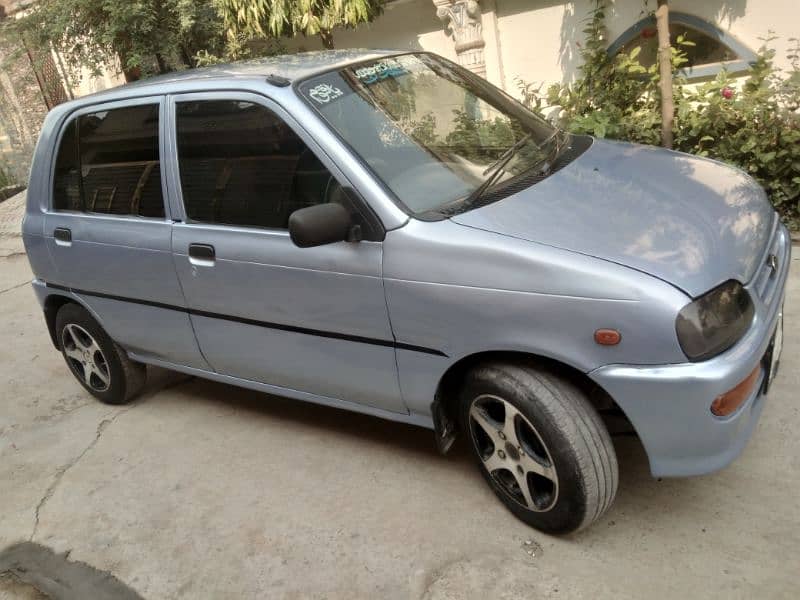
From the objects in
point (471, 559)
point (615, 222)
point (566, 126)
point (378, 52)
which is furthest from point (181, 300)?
point (566, 126)

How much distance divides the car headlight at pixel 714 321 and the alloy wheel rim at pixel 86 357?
3.23m

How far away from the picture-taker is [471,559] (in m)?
2.76

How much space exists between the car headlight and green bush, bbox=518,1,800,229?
10.5 feet

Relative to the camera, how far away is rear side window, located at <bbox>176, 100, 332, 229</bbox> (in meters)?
3.02

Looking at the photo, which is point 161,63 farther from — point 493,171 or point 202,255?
point 493,171

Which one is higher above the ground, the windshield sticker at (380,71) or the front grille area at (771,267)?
the windshield sticker at (380,71)

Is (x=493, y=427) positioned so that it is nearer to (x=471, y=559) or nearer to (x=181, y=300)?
(x=471, y=559)

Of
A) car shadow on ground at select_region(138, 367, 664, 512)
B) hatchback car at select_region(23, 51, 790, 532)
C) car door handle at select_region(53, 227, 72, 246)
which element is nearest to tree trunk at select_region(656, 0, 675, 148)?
hatchback car at select_region(23, 51, 790, 532)

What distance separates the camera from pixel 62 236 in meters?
4.00

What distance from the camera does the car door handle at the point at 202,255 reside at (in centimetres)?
331

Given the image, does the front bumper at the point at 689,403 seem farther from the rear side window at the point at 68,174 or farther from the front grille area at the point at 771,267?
the rear side window at the point at 68,174

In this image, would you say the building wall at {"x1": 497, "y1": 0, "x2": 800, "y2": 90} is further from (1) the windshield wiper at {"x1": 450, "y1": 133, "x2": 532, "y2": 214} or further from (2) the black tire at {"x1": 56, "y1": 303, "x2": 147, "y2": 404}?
(2) the black tire at {"x1": 56, "y1": 303, "x2": 147, "y2": 404}

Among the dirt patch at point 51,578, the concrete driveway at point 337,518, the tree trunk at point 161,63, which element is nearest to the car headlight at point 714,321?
the concrete driveway at point 337,518

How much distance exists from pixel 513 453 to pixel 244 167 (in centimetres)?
165
